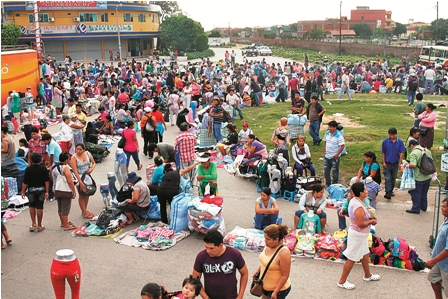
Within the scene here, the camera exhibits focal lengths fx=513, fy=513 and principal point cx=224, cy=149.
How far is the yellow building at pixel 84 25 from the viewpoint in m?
49.6

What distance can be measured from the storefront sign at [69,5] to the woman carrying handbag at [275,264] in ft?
159

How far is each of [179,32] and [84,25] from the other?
→ 39.2 feet

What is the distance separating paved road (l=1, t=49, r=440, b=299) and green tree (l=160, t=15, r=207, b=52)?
5054 cm

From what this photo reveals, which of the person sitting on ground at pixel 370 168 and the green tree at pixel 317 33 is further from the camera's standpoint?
the green tree at pixel 317 33

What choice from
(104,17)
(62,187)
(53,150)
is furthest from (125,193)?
(104,17)

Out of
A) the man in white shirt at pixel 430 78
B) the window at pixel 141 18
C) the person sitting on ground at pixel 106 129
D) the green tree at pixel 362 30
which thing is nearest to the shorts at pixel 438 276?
the person sitting on ground at pixel 106 129

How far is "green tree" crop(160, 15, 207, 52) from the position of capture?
59.2m

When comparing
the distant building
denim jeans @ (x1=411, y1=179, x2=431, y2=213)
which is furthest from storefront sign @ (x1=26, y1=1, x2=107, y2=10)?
the distant building

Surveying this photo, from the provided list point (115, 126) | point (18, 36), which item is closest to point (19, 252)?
point (115, 126)

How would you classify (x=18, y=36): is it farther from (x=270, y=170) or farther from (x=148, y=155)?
(x=270, y=170)

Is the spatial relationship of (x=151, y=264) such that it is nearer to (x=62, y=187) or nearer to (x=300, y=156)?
(x=62, y=187)

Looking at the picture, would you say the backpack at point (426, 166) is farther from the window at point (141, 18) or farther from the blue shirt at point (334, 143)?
the window at point (141, 18)

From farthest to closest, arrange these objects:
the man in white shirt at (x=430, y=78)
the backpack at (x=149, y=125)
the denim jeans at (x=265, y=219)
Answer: the man in white shirt at (x=430, y=78) < the backpack at (x=149, y=125) < the denim jeans at (x=265, y=219)

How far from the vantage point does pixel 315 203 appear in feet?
30.0
